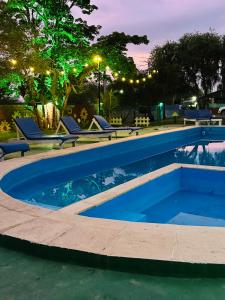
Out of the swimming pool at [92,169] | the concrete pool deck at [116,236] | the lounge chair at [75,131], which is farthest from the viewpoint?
the lounge chair at [75,131]

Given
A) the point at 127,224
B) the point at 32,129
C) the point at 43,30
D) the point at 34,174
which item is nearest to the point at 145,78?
the point at 43,30

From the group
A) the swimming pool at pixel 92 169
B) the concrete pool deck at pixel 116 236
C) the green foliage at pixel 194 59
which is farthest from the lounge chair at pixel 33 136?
the green foliage at pixel 194 59

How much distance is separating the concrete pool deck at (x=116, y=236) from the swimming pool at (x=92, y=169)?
2007mm

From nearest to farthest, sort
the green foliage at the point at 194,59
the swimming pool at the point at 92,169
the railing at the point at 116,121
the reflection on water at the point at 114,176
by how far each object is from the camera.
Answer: the reflection on water at the point at 114,176 < the swimming pool at the point at 92,169 < the railing at the point at 116,121 < the green foliage at the point at 194,59

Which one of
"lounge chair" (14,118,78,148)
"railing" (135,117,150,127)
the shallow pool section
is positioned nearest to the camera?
the shallow pool section

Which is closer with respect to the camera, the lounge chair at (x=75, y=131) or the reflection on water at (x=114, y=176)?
Result: the reflection on water at (x=114, y=176)

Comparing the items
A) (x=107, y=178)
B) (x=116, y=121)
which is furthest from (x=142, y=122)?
(x=107, y=178)

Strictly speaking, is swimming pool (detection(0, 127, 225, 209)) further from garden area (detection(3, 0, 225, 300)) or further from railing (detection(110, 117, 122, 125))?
railing (detection(110, 117, 122, 125))

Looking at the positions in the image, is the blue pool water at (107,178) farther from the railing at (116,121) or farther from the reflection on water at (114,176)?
the railing at (116,121)

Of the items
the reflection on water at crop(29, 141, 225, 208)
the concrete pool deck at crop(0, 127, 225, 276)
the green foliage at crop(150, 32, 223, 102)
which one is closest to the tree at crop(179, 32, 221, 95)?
the green foliage at crop(150, 32, 223, 102)

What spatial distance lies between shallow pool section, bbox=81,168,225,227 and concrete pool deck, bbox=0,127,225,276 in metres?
0.73

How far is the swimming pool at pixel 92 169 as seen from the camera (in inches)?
260

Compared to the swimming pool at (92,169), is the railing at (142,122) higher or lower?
higher

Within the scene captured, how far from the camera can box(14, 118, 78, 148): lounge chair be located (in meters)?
9.95
